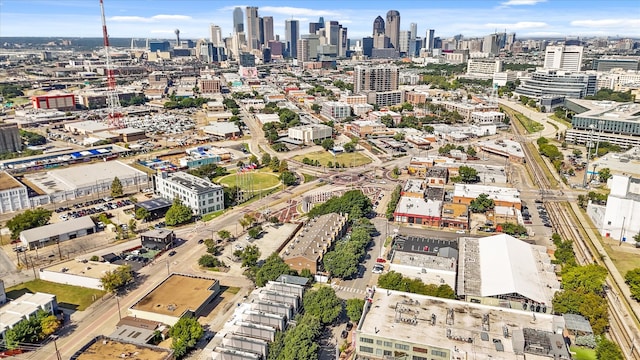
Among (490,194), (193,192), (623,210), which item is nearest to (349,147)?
(490,194)

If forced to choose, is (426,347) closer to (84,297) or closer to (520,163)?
(84,297)

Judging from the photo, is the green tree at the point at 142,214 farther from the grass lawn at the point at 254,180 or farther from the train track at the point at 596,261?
the train track at the point at 596,261

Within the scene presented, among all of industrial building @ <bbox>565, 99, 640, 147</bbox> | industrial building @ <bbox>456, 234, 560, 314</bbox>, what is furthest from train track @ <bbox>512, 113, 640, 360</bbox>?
industrial building @ <bbox>565, 99, 640, 147</bbox>

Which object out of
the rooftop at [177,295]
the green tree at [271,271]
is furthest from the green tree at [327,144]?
the rooftop at [177,295]

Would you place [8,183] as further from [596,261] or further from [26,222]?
[596,261]

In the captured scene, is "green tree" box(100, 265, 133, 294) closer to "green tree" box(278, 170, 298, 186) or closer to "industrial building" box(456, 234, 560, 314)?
"industrial building" box(456, 234, 560, 314)
